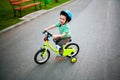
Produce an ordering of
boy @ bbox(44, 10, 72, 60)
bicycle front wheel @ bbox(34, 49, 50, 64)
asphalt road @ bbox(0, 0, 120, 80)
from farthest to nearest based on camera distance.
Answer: bicycle front wheel @ bbox(34, 49, 50, 64), asphalt road @ bbox(0, 0, 120, 80), boy @ bbox(44, 10, 72, 60)

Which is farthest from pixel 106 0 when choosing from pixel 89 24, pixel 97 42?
pixel 97 42

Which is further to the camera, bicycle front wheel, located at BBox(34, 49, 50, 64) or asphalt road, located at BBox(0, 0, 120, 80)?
bicycle front wheel, located at BBox(34, 49, 50, 64)

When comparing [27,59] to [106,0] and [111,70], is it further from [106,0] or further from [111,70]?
[106,0]

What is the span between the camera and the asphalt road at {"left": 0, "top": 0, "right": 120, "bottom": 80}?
4.21 m

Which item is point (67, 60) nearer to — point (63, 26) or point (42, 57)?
point (42, 57)

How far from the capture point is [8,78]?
4082mm

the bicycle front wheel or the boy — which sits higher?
the boy

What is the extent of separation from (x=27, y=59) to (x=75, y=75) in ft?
5.57

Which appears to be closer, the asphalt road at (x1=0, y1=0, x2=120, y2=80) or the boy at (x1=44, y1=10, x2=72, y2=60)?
the boy at (x1=44, y1=10, x2=72, y2=60)

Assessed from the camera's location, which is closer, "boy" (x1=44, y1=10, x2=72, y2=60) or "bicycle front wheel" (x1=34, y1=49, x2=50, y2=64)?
"boy" (x1=44, y1=10, x2=72, y2=60)

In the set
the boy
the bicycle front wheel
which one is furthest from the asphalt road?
the boy

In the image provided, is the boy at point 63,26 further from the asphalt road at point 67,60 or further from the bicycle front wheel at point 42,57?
the asphalt road at point 67,60

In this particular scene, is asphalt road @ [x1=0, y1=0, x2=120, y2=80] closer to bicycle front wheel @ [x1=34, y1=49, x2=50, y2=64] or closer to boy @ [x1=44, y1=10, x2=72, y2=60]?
bicycle front wheel @ [x1=34, y1=49, x2=50, y2=64]

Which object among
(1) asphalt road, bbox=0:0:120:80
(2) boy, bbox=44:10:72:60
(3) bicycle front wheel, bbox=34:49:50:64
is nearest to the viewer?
(2) boy, bbox=44:10:72:60
